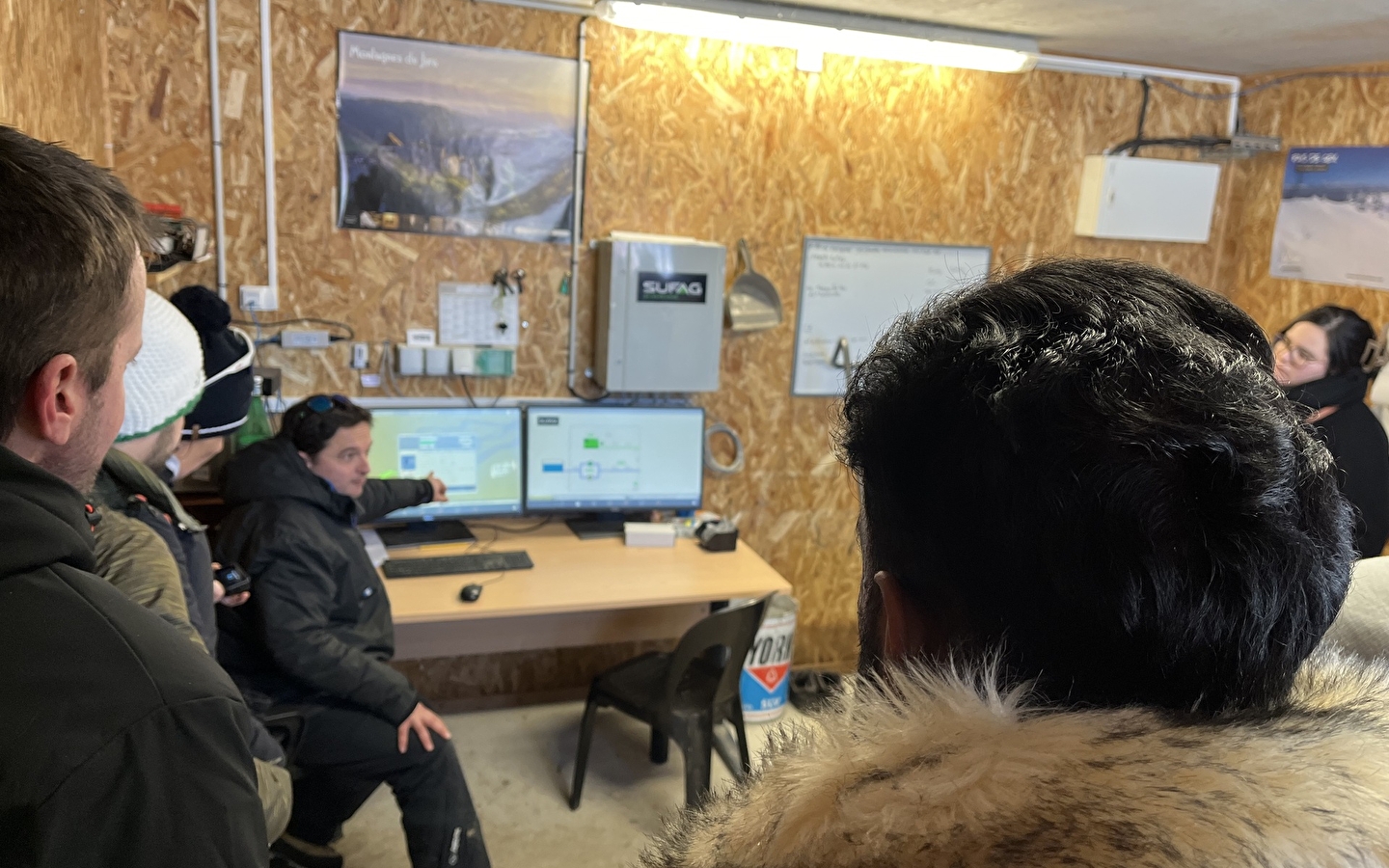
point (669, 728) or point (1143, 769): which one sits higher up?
point (1143, 769)

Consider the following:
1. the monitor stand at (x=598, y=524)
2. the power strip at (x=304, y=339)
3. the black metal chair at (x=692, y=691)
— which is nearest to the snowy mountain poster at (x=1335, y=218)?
the black metal chair at (x=692, y=691)

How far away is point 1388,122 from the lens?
11.5ft

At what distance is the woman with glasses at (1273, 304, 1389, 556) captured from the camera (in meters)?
2.76

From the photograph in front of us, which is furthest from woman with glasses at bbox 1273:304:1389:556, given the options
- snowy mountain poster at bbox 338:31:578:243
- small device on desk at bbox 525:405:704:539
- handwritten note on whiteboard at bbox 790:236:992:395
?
snowy mountain poster at bbox 338:31:578:243

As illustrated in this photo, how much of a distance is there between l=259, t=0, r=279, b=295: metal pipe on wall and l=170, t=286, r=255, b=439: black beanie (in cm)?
63

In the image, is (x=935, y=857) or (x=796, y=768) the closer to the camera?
(x=935, y=857)

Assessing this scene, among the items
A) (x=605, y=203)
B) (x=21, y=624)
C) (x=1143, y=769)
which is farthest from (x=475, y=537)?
(x=1143, y=769)

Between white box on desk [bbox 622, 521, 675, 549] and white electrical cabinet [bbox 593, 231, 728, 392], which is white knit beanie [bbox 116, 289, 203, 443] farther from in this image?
white box on desk [bbox 622, 521, 675, 549]

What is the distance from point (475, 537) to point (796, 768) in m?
Result: 2.79

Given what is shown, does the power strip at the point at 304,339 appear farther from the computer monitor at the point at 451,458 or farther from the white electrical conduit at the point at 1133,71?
the white electrical conduit at the point at 1133,71

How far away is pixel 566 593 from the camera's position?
2.89 meters

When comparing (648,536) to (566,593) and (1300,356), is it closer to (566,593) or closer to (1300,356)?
(566,593)

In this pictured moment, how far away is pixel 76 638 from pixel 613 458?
259 centimetres

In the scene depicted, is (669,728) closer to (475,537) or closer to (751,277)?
(475,537)
